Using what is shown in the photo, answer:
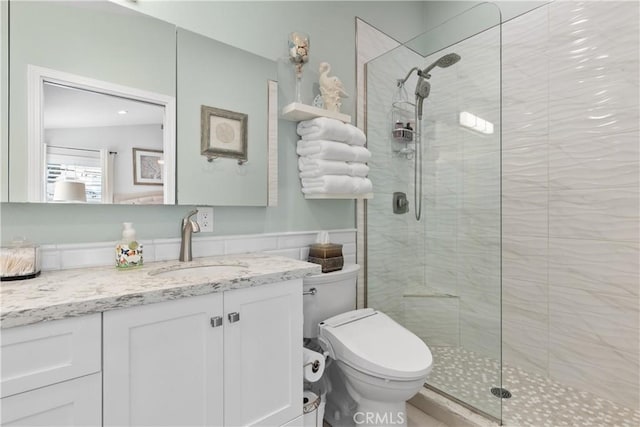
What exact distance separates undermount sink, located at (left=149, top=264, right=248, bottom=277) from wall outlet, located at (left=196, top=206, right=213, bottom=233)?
21cm

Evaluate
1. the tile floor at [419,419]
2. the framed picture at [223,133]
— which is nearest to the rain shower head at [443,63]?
the framed picture at [223,133]

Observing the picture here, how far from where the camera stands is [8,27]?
1048 millimetres

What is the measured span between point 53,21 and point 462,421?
235 centimetres

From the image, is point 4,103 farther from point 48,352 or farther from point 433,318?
point 433,318

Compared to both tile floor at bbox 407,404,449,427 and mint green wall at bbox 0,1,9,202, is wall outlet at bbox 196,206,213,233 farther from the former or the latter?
tile floor at bbox 407,404,449,427

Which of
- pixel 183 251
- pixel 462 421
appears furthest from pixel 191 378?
pixel 462 421

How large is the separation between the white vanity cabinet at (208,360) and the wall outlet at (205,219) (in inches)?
20.4

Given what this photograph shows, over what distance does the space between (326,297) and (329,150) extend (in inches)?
29.9

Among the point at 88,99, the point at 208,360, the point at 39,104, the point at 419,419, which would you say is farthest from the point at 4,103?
the point at 419,419

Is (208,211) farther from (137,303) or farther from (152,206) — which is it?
(137,303)

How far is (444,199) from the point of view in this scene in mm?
2074

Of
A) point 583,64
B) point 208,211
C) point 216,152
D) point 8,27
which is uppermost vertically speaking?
point 583,64

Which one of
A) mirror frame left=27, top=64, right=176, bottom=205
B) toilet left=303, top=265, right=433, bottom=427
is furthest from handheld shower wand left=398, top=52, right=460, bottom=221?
mirror frame left=27, top=64, right=176, bottom=205

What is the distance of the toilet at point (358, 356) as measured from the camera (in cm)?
136
